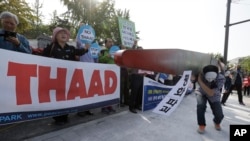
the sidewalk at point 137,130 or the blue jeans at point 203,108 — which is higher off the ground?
the blue jeans at point 203,108

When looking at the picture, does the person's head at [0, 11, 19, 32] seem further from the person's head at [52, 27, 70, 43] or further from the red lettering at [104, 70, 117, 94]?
the red lettering at [104, 70, 117, 94]

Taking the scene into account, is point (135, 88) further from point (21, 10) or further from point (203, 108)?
point (21, 10)

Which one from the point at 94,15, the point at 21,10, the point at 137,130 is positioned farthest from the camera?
the point at 94,15

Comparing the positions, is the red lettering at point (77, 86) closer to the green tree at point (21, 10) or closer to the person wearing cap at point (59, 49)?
the person wearing cap at point (59, 49)

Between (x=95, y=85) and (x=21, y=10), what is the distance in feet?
41.1

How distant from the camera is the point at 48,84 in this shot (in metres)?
3.58

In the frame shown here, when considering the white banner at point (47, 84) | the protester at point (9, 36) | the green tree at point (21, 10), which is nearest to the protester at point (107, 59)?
the white banner at point (47, 84)

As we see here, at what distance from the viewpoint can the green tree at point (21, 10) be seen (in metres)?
13.7

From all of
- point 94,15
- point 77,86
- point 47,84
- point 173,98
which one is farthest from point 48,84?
point 94,15

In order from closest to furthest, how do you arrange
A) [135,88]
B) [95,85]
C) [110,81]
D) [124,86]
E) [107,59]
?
[95,85]
[110,81]
[107,59]
[135,88]
[124,86]

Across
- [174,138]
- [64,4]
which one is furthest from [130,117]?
[64,4]

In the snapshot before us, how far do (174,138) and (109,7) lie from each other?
2083 cm

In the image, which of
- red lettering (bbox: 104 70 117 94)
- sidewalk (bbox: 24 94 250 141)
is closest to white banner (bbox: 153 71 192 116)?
sidewalk (bbox: 24 94 250 141)

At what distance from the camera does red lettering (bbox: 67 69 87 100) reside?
3.98m
